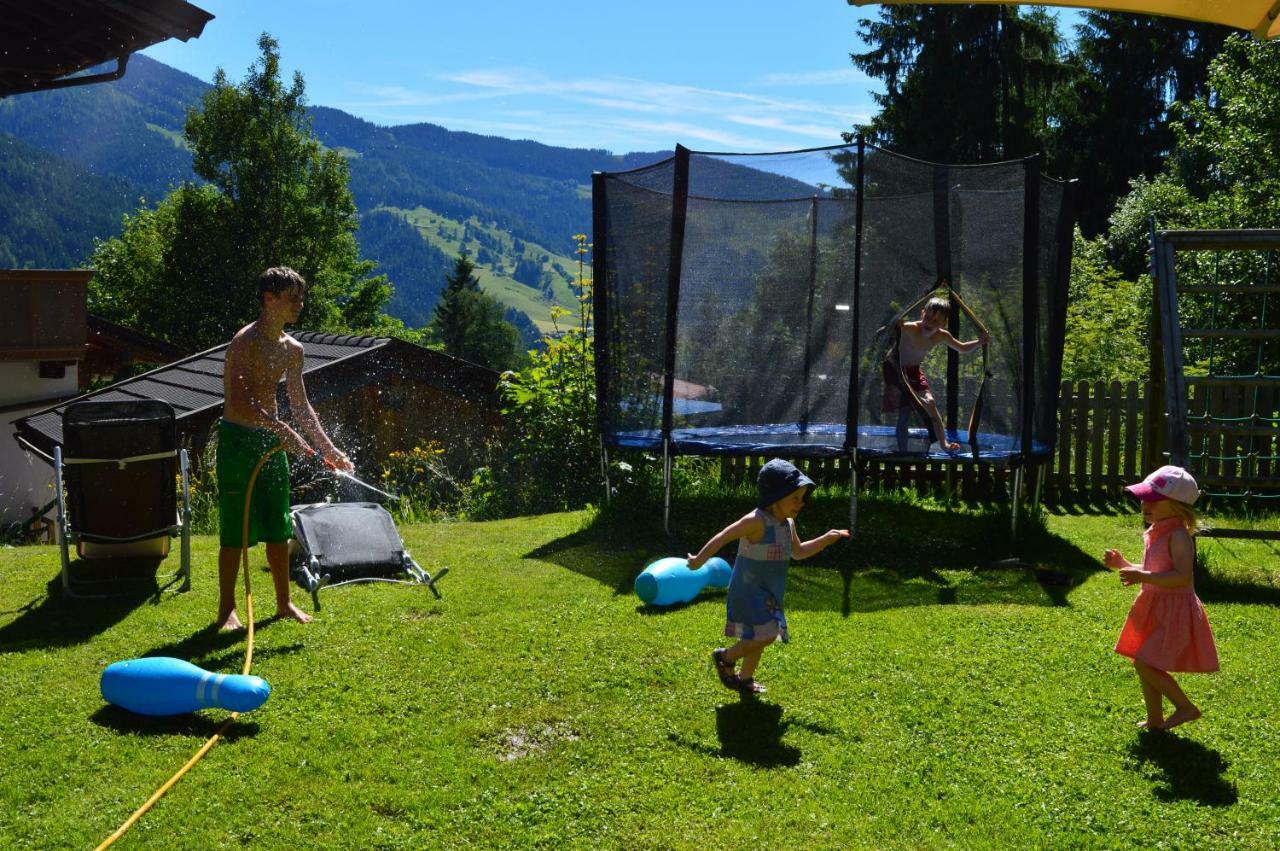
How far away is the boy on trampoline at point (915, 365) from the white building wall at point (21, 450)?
1467 cm

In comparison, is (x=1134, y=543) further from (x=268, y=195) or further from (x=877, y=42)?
(x=268, y=195)

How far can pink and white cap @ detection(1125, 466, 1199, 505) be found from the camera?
5.20 meters

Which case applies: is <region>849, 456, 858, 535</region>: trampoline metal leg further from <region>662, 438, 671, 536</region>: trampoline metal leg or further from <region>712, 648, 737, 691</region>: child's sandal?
<region>712, 648, 737, 691</region>: child's sandal

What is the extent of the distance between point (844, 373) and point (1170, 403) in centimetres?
267

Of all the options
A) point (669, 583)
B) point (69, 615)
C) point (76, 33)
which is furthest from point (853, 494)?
point (76, 33)

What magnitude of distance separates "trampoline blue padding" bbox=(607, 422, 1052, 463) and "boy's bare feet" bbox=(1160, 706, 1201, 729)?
438 centimetres

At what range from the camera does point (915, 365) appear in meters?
9.79

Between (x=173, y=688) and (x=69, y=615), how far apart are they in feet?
7.80

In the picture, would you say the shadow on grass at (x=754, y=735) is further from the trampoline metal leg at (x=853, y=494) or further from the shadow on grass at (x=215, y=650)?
the trampoline metal leg at (x=853, y=494)

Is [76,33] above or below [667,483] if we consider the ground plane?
above

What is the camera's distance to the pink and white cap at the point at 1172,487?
17.1ft

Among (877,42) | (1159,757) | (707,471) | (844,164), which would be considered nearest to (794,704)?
(1159,757)

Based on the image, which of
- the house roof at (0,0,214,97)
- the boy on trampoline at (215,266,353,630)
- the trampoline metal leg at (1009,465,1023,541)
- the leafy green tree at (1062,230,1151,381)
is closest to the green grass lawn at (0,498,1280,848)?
the boy on trampoline at (215,266,353,630)

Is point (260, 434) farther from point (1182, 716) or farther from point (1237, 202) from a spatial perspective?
point (1237, 202)
